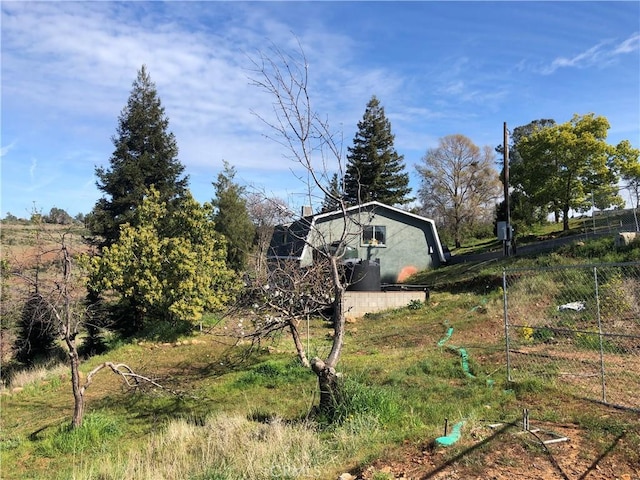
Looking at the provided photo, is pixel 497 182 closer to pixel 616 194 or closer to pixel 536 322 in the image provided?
pixel 616 194

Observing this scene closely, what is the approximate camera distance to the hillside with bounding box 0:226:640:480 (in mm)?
4641

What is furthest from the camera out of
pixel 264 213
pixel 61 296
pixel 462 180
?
pixel 462 180

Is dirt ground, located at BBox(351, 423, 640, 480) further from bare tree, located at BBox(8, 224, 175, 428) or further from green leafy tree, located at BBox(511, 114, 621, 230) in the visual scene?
green leafy tree, located at BBox(511, 114, 621, 230)

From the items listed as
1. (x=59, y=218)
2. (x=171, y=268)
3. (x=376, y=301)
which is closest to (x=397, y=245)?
(x=376, y=301)

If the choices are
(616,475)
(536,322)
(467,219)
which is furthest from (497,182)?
(616,475)

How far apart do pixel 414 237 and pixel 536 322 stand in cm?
1696

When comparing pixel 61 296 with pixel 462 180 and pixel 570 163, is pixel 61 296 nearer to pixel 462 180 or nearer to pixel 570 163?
pixel 570 163

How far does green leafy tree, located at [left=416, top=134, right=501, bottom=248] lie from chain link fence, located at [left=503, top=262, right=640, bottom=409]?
85.2ft

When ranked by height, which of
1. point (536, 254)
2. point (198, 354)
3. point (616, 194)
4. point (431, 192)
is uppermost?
point (431, 192)

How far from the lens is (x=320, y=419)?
6508 millimetres

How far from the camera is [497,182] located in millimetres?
41938

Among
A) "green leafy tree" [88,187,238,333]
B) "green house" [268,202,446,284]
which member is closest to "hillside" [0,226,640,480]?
"green leafy tree" [88,187,238,333]

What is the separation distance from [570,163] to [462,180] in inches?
619

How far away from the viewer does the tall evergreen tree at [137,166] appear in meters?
24.4
